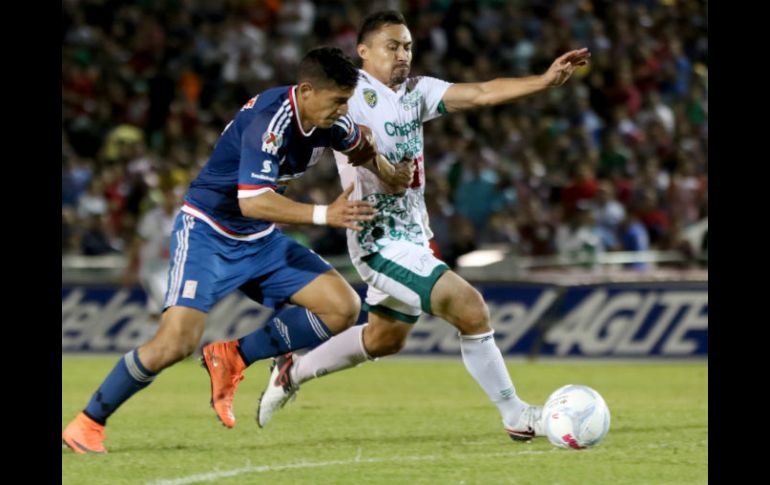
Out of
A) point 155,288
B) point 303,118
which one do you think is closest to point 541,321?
point 155,288

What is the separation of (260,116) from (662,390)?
17.4 ft

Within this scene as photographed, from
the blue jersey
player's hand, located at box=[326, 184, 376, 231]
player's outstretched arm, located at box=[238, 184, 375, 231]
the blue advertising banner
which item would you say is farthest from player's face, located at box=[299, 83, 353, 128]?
the blue advertising banner

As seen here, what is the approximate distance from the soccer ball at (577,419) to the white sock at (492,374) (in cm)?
34

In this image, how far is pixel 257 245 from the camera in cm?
819

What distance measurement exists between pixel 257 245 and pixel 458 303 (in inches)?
50.0

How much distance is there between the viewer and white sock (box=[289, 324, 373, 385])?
8.75 m

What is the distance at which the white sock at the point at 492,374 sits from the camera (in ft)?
25.7

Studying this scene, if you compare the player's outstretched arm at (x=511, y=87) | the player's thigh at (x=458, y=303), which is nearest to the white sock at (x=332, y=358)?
the player's thigh at (x=458, y=303)
